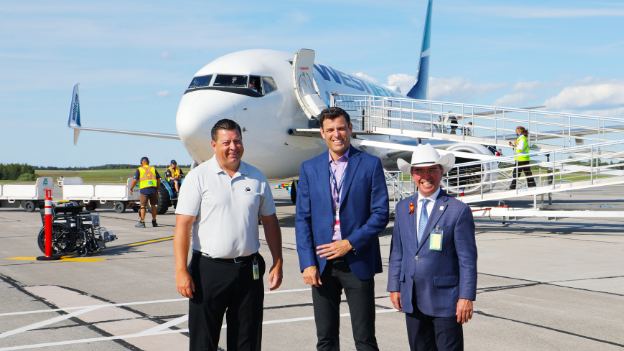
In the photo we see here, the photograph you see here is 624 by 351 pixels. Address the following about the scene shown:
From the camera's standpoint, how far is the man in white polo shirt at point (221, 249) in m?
3.50

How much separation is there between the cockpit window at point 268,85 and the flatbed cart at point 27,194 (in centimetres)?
1211

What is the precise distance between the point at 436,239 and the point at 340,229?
728mm

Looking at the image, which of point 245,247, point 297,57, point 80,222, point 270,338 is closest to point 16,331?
point 270,338

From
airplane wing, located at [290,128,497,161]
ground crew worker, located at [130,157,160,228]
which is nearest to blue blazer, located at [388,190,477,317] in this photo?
airplane wing, located at [290,128,497,161]

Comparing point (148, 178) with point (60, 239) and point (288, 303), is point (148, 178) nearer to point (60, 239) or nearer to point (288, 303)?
point (60, 239)

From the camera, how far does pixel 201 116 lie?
39.2ft

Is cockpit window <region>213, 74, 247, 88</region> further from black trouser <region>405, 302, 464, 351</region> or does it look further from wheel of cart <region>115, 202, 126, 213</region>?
black trouser <region>405, 302, 464, 351</region>

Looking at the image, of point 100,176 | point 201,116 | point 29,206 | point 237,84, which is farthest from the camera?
point 100,176

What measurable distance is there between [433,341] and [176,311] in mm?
3230

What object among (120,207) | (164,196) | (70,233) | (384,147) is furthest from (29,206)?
(384,147)

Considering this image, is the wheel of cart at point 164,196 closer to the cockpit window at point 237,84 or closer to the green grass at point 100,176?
the cockpit window at point 237,84

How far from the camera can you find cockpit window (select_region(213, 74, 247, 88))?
1291 centimetres

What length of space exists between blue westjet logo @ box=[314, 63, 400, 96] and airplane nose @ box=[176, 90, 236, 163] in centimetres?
414

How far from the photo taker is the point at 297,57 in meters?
13.8
